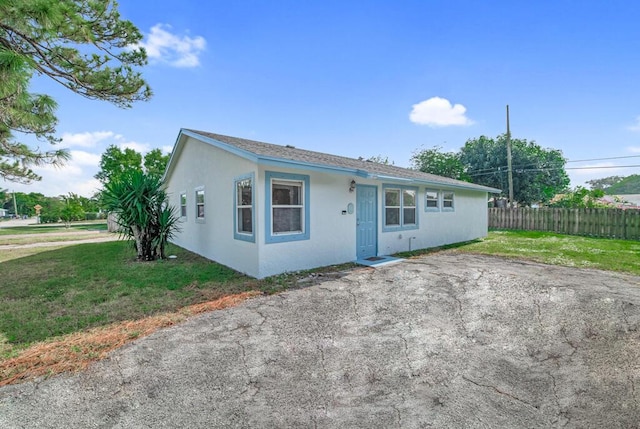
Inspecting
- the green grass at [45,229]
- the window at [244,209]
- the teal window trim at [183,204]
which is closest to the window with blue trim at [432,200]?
the window at [244,209]

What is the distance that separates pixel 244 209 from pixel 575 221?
15.8m

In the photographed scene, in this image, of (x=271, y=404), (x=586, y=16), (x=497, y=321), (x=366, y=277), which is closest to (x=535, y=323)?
(x=497, y=321)

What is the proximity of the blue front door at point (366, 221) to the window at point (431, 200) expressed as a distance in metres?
2.87

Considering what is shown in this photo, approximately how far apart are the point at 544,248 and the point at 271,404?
11.0 m

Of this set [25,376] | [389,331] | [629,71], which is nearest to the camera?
[25,376]

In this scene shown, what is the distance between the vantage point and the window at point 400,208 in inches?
354

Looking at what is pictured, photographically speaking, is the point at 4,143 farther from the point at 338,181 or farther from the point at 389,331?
the point at 389,331

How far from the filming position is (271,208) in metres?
6.27

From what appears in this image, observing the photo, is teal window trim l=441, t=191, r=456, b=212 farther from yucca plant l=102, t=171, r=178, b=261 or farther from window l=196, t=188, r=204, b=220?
yucca plant l=102, t=171, r=178, b=261

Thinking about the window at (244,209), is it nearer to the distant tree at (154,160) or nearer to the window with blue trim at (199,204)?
the window with blue trim at (199,204)

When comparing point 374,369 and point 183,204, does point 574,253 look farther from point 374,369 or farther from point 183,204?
point 183,204

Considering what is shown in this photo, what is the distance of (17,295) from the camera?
5352mm

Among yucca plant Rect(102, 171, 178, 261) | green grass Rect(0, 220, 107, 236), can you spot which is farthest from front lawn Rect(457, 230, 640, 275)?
green grass Rect(0, 220, 107, 236)

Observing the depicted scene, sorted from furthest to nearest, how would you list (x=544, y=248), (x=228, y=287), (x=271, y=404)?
(x=544, y=248) < (x=228, y=287) < (x=271, y=404)
